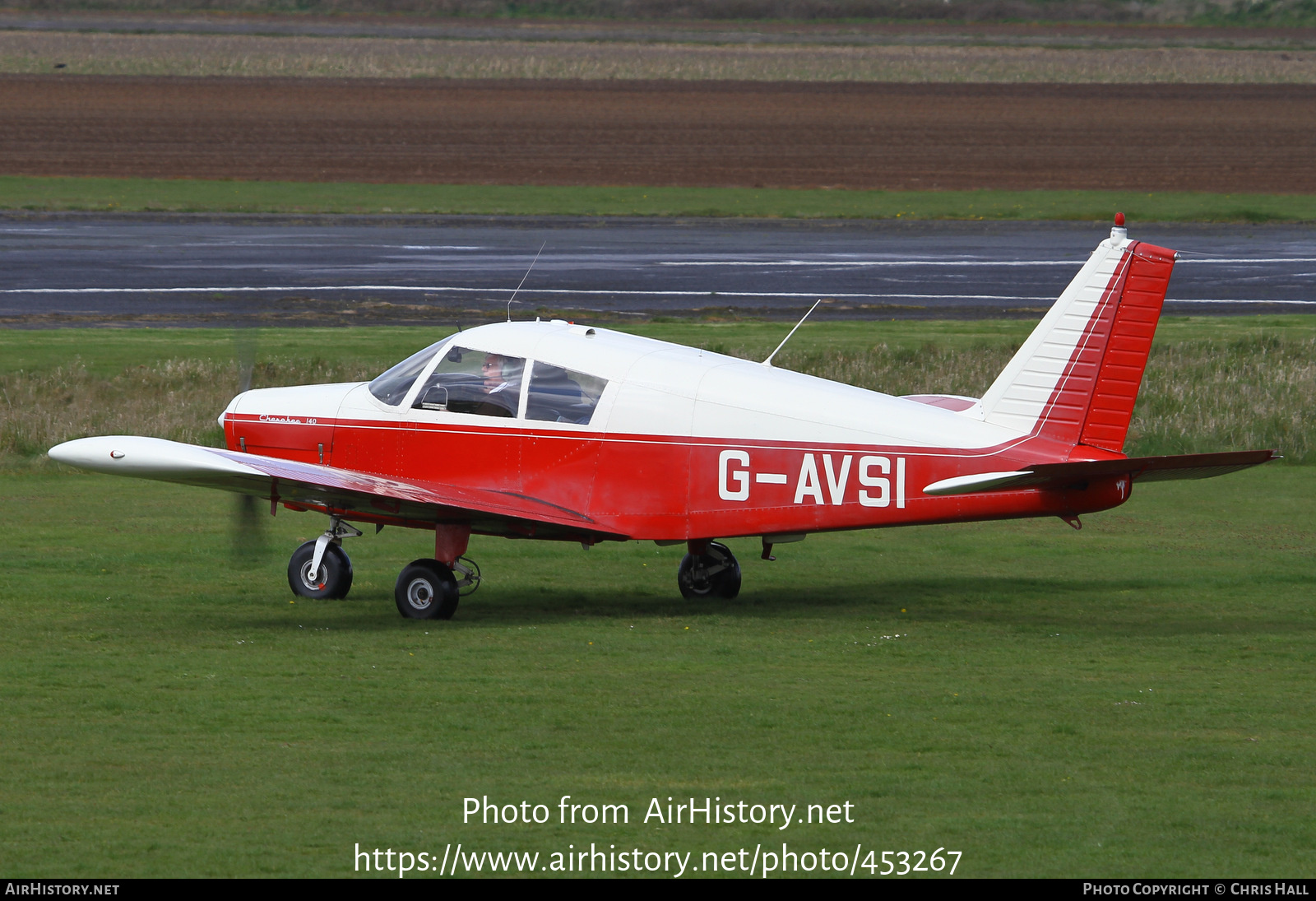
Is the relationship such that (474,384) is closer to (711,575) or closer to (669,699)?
(711,575)

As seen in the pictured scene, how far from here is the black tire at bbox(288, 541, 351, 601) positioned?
1544 cm

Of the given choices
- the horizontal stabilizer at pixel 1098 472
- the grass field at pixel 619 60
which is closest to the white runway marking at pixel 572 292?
the horizontal stabilizer at pixel 1098 472

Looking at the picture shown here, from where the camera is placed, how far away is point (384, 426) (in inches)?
609

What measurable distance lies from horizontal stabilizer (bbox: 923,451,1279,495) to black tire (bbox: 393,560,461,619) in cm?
418

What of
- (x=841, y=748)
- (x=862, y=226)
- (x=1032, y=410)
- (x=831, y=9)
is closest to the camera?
(x=841, y=748)

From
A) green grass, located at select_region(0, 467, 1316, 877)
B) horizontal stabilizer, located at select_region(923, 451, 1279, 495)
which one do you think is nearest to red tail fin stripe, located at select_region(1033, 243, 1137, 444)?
horizontal stabilizer, located at select_region(923, 451, 1279, 495)

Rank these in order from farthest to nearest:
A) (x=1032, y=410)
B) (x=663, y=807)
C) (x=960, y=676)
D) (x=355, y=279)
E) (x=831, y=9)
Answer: (x=831, y=9), (x=355, y=279), (x=1032, y=410), (x=960, y=676), (x=663, y=807)

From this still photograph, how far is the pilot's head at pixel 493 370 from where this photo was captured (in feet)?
50.0

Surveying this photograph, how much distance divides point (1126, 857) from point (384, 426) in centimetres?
883

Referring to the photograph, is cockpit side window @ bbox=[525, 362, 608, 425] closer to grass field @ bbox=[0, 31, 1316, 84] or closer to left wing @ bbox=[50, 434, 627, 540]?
left wing @ bbox=[50, 434, 627, 540]

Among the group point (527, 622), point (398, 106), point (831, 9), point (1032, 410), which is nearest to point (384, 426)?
point (527, 622)

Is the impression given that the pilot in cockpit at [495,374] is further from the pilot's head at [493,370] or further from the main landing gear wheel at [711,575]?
the main landing gear wheel at [711,575]

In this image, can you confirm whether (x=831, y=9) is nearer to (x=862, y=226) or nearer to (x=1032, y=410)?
(x=862, y=226)

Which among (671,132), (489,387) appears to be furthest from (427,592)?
(671,132)
